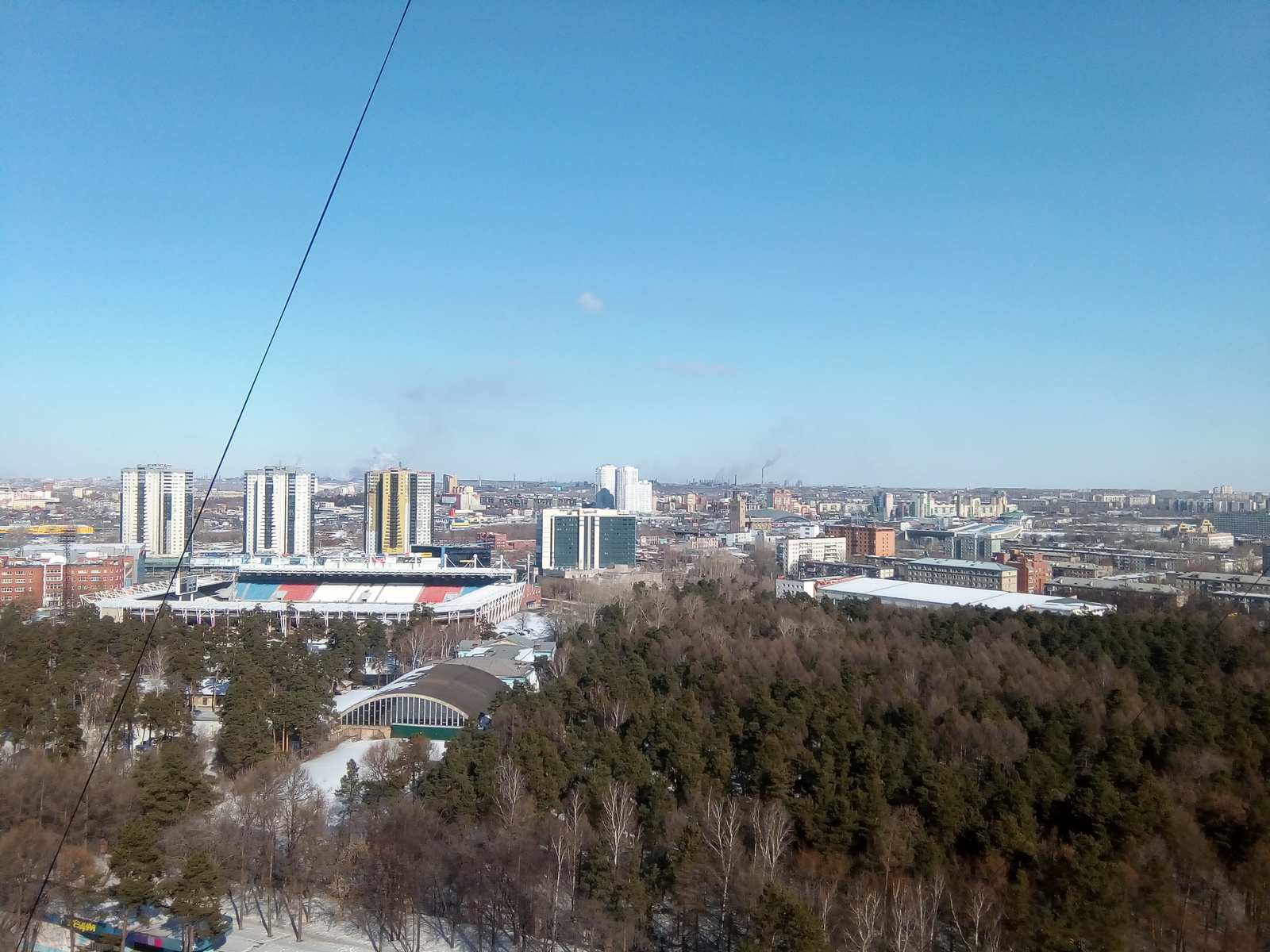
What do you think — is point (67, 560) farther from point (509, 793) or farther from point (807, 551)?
point (807, 551)

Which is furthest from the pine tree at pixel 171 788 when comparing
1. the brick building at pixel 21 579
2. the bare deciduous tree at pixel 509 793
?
the brick building at pixel 21 579

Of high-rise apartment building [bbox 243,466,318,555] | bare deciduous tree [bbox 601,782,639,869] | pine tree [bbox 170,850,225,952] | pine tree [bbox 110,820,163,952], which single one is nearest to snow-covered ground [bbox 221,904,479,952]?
pine tree [bbox 170,850,225,952]

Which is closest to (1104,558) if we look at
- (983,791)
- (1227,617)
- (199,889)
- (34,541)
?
(1227,617)

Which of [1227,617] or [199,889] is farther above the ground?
[1227,617]

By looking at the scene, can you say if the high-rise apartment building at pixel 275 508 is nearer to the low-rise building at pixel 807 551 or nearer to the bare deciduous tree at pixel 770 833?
the low-rise building at pixel 807 551

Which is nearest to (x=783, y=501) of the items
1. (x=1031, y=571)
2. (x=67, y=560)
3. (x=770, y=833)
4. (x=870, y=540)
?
(x=870, y=540)

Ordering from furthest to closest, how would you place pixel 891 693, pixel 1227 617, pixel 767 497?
pixel 767 497, pixel 1227 617, pixel 891 693

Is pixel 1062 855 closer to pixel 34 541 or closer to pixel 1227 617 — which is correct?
pixel 1227 617

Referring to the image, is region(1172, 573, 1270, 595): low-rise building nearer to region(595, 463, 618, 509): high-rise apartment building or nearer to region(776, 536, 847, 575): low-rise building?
region(776, 536, 847, 575): low-rise building
